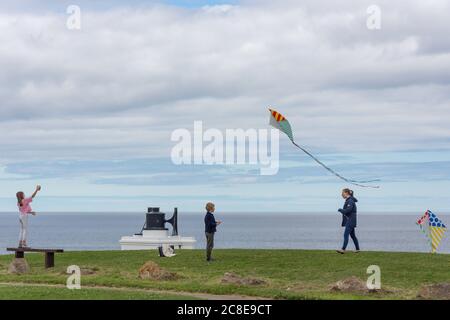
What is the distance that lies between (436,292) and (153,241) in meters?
19.5

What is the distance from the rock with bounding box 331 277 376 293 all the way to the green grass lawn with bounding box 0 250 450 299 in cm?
29

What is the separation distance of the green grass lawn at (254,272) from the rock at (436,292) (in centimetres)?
43

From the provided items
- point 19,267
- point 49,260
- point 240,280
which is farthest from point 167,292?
point 49,260

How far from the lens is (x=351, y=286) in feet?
66.7

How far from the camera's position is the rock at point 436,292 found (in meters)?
19.2

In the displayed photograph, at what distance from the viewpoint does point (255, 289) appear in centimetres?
2027

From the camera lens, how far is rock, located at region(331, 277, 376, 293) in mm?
20250

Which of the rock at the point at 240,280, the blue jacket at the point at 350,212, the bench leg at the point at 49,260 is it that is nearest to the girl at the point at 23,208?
the bench leg at the point at 49,260

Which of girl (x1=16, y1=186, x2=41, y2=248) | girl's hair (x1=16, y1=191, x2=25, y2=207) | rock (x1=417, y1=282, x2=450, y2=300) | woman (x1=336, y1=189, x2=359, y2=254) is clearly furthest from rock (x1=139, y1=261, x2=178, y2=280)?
rock (x1=417, y1=282, x2=450, y2=300)

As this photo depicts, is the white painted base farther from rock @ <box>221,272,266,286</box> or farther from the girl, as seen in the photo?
rock @ <box>221,272,266,286</box>
